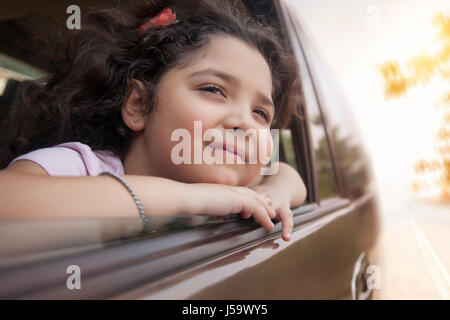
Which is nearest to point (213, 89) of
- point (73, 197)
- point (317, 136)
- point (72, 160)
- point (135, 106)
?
point (135, 106)

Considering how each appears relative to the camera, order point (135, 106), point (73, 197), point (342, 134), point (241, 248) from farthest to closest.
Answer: point (342, 134), point (135, 106), point (241, 248), point (73, 197)

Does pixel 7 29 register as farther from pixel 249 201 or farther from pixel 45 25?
pixel 249 201

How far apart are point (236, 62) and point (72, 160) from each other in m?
0.48

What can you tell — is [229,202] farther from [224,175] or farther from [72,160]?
[72,160]

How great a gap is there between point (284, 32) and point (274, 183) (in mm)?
523

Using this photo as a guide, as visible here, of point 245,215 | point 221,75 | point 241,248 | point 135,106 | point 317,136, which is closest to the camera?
point 241,248

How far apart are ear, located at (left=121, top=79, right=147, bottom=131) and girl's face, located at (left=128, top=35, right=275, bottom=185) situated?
0.14 feet

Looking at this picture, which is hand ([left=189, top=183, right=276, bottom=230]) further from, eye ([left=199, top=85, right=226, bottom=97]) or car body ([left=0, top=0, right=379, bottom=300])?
eye ([left=199, top=85, right=226, bottom=97])

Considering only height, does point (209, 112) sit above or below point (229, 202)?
above

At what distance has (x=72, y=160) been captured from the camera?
0.80 m

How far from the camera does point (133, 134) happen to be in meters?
1.03

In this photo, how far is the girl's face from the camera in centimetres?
86

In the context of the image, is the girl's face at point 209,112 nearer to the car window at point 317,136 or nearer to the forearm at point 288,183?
the forearm at point 288,183
